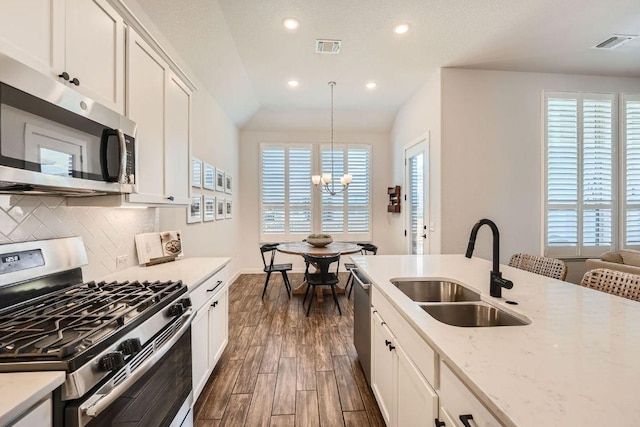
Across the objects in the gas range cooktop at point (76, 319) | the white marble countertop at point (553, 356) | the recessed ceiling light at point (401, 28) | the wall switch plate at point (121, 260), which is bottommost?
the white marble countertop at point (553, 356)

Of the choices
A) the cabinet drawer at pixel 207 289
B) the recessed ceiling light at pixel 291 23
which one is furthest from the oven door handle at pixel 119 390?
the recessed ceiling light at pixel 291 23

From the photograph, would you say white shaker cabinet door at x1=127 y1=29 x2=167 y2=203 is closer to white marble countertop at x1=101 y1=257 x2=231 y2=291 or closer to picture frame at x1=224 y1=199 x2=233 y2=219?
white marble countertop at x1=101 y1=257 x2=231 y2=291

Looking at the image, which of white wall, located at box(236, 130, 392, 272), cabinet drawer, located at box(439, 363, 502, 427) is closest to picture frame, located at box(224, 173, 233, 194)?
white wall, located at box(236, 130, 392, 272)

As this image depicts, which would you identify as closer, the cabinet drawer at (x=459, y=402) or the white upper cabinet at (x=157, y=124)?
the cabinet drawer at (x=459, y=402)

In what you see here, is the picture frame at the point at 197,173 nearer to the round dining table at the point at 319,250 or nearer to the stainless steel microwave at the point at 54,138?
the round dining table at the point at 319,250

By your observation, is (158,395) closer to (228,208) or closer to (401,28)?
(401,28)

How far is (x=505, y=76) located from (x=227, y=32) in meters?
3.57

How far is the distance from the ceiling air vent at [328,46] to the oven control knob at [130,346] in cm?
324

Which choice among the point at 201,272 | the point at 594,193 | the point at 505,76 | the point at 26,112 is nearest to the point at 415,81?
the point at 505,76

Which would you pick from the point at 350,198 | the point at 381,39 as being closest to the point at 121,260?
the point at 381,39

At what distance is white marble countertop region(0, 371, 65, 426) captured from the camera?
0.68m

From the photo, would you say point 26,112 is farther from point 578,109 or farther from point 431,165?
point 578,109

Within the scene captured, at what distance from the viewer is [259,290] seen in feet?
15.6

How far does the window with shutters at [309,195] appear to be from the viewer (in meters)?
5.97
